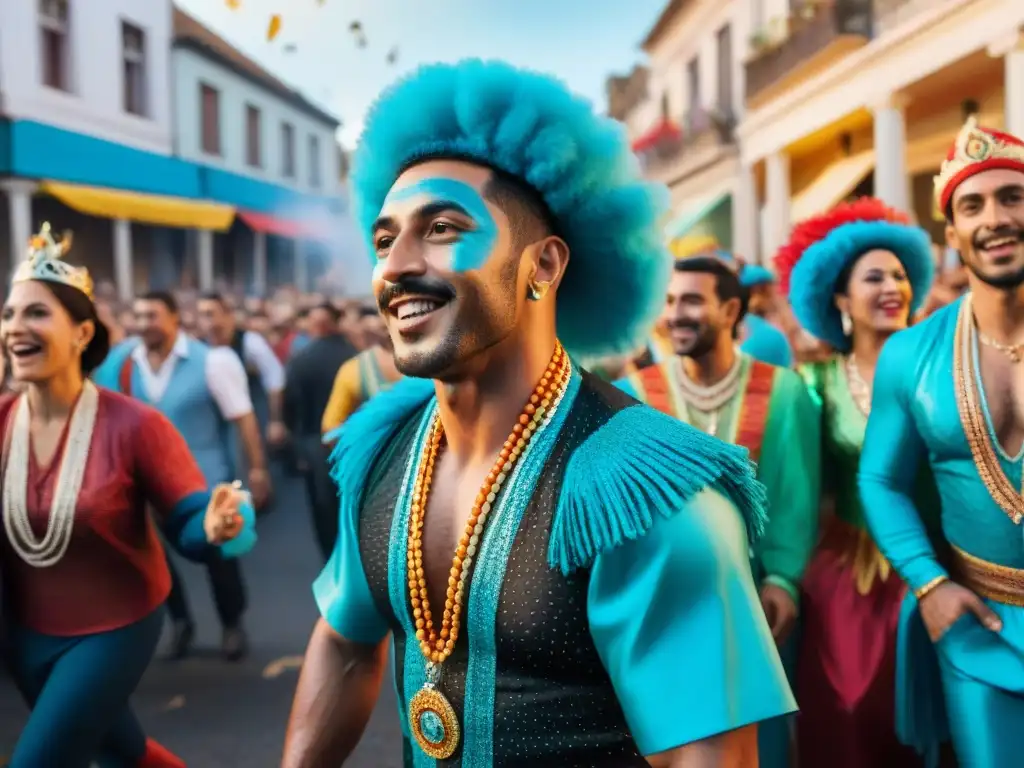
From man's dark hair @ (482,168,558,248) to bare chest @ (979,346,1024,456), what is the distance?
1386 millimetres

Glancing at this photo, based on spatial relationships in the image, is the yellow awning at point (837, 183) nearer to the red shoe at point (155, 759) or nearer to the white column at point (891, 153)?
the white column at point (891, 153)

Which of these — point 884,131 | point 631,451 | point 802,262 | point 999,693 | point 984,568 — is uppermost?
point 884,131

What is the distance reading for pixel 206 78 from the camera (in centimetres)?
2138

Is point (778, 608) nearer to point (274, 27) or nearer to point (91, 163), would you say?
point (274, 27)

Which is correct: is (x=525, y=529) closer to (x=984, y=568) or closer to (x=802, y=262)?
(x=984, y=568)

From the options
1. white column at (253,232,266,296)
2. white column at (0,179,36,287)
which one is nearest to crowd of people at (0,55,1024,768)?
white column at (0,179,36,287)

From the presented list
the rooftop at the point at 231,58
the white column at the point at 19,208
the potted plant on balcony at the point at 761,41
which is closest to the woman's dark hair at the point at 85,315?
the white column at the point at 19,208

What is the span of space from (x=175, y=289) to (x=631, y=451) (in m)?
18.7

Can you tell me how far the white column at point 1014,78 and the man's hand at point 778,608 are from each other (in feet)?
18.0

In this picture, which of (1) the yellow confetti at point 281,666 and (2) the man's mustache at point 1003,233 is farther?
(1) the yellow confetti at point 281,666

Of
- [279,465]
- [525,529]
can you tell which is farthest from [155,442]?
[279,465]

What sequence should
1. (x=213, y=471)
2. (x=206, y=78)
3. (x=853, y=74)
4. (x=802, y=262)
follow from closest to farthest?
(x=802, y=262)
(x=213, y=471)
(x=853, y=74)
(x=206, y=78)

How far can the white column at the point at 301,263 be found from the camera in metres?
24.5

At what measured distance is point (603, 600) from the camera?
1.44 meters
